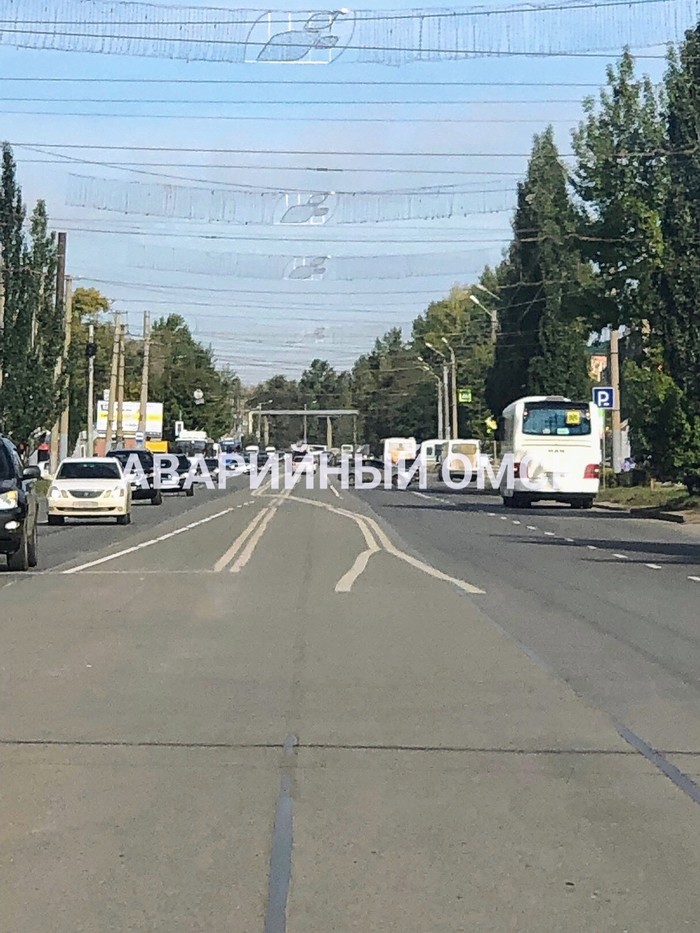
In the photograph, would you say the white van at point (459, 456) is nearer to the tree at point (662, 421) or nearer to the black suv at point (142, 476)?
the black suv at point (142, 476)

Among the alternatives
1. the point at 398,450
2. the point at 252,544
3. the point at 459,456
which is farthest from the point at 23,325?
the point at 398,450

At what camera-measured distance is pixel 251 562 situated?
78.6 ft

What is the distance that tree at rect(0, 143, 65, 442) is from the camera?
158 ft

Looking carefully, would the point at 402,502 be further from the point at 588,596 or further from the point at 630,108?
the point at 588,596

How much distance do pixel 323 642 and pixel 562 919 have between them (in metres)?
8.11

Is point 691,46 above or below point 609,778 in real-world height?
above

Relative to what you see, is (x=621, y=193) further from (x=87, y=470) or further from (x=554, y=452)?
(x=87, y=470)

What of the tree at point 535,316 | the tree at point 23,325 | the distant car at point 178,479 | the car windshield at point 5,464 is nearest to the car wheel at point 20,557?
the car windshield at point 5,464

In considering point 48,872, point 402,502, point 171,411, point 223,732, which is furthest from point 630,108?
point 171,411

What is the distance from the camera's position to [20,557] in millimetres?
21859

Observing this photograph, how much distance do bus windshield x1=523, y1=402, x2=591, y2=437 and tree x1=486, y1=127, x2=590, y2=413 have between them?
1181 cm

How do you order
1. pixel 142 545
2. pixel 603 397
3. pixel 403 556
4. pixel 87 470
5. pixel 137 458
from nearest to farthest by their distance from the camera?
pixel 403 556, pixel 142 545, pixel 87 470, pixel 603 397, pixel 137 458

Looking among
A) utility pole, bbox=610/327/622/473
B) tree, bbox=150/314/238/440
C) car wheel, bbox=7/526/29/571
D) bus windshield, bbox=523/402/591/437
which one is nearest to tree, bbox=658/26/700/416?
bus windshield, bbox=523/402/591/437

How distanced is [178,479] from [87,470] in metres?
24.8
